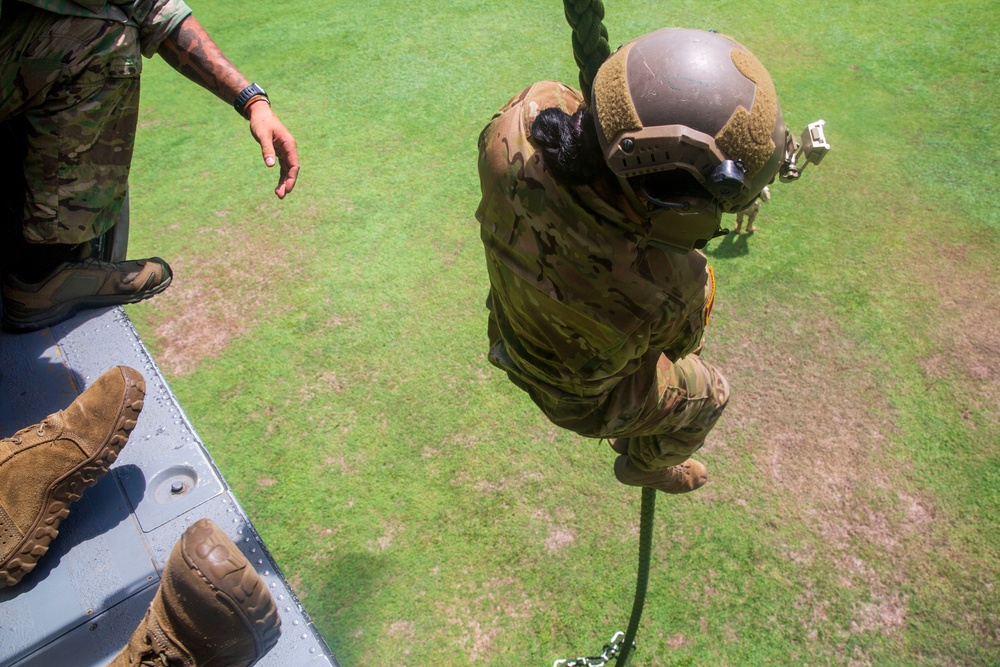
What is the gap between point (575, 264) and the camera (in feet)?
5.46

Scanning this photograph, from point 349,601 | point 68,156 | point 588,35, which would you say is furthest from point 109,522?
point 588,35

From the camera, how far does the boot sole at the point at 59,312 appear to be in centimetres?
256

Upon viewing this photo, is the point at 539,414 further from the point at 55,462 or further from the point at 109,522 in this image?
the point at 55,462

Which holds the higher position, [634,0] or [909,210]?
[634,0]

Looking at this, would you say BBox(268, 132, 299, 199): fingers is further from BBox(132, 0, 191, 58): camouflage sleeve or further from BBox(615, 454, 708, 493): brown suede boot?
A: BBox(615, 454, 708, 493): brown suede boot

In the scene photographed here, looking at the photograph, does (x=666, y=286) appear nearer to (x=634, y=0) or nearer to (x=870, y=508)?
(x=870, y=508)

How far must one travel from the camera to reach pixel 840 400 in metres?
3.40

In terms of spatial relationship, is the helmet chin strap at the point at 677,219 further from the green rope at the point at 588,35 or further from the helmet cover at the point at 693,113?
the green rope at the point at 588,35

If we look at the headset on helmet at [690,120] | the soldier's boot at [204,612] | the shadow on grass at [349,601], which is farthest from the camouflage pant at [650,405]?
the shadow on grass at [349,601]

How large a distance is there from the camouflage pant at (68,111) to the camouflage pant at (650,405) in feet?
4.55

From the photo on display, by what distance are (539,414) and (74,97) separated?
7.49 ft

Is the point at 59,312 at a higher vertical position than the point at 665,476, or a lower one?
higher

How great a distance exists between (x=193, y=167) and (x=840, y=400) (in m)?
4.44

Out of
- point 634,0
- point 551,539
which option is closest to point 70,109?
point 551,539
